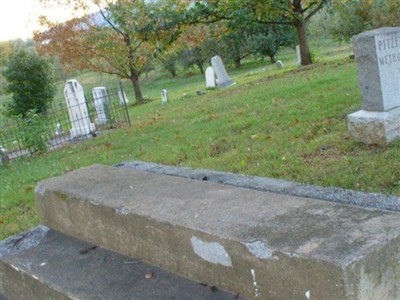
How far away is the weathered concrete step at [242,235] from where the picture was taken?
1491 mm

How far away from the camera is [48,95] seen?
62.8 ft

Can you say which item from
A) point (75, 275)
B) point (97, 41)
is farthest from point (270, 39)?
point (75, 275)

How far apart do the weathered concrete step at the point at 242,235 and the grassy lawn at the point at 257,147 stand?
2.56m

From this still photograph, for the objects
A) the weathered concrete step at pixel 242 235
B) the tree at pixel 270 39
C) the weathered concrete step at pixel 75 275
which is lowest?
the weathered concrete step at pixel 75 275

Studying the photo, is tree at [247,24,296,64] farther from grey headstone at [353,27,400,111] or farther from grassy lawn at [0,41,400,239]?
grey headstone at [353,27,400,111]

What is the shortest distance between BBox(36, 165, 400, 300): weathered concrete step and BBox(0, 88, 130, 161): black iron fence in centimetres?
932

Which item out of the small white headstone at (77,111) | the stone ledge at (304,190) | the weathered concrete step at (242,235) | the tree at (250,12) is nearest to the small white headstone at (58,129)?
the small white headstone at (77,111)

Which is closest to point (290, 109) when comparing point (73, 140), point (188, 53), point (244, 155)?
point (244, 155)

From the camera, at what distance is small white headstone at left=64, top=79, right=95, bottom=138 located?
13.4 meters

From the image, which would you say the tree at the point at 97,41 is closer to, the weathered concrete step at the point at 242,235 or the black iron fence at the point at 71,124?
the black iron fence at the point at 71,124

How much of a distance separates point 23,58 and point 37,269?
694 inches

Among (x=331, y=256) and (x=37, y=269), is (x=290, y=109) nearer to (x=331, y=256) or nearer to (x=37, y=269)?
(x=37, y=269)

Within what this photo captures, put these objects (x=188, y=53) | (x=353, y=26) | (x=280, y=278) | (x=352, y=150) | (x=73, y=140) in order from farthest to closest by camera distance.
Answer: (x=188, y=53)
(x=353, y=26)
(x=73, y=140)
(x=352, y=150)
(x=280, y=278)

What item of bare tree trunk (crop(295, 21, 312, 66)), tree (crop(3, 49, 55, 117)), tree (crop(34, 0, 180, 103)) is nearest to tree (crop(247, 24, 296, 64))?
tree (crop(34, 0, 180, 103))
